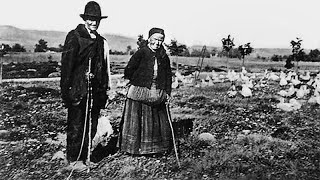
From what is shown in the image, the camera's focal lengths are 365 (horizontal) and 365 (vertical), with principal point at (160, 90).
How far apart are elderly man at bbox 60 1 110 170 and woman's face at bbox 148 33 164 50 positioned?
51cm

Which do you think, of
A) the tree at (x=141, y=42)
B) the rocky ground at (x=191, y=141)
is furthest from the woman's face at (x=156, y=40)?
the rocky ground at (x=191, y=141)

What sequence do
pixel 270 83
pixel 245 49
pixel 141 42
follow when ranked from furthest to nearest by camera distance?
pixel 270 83 → pixel 245 49 → pixel 141 42

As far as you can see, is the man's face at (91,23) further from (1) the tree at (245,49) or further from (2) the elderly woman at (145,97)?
(1) the tree at (245,49)

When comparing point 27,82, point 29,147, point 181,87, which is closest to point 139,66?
point 29,147

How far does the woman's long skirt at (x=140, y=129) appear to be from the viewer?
13.6 feet

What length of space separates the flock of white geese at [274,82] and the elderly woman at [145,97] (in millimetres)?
1696

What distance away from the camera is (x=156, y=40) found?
160 inches

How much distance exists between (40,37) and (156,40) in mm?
1875

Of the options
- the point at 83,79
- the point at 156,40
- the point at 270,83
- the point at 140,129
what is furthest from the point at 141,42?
the point at 270,83

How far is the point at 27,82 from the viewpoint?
18.7 feet

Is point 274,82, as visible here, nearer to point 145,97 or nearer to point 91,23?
point 145,97

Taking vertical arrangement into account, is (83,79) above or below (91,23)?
below

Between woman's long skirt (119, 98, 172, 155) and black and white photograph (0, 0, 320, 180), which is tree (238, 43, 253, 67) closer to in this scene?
black and white photograph (0, 0, 320, 180)

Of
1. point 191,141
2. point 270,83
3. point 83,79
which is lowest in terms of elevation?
point 191,141
